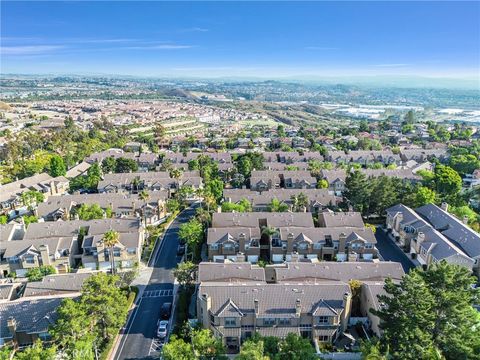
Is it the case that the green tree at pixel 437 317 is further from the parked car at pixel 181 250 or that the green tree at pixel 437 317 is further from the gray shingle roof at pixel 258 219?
the parked car at pixel 181 250

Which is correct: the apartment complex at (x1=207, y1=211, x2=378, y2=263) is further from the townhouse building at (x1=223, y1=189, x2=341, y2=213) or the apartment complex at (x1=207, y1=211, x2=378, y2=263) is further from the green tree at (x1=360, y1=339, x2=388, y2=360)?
the green tree at (x1=360, y1=339, x2=388, y2=360)

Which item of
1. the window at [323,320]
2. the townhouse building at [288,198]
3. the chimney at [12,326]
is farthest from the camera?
the townhouse building at [288,198]

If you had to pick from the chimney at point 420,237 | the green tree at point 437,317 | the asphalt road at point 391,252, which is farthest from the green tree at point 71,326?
the chimney at point 420,237

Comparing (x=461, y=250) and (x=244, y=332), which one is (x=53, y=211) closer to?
(x=244, y=332)

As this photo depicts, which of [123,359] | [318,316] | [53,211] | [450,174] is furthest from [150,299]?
[450,174]

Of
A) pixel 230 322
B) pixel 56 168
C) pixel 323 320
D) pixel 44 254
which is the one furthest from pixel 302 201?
pixel 56 168

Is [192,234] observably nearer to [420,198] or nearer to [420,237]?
[420,237]

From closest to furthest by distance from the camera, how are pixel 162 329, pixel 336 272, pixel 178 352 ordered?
1. pixel 178 352
2. pixel 162 329
3. pixel 336 272
